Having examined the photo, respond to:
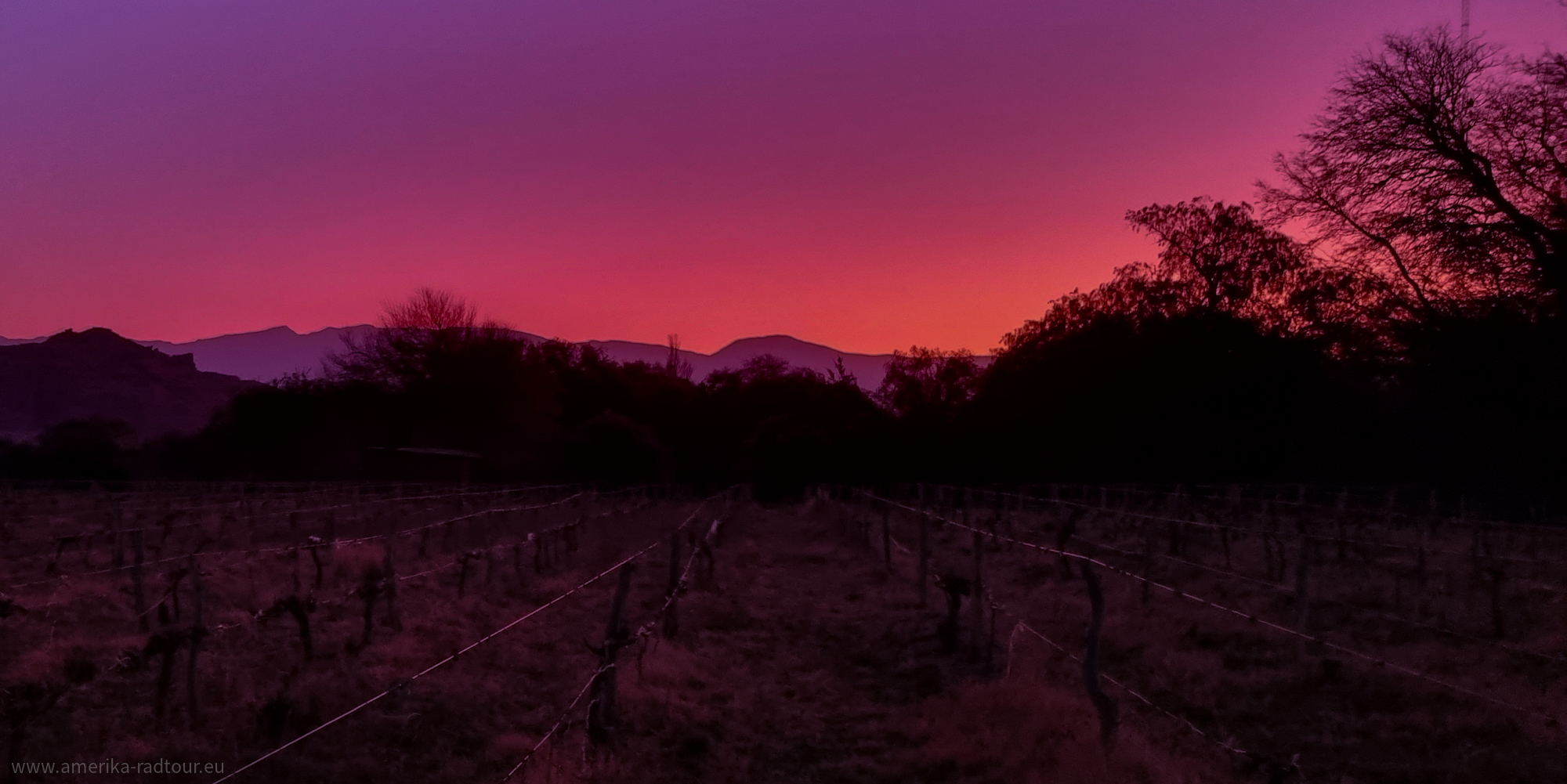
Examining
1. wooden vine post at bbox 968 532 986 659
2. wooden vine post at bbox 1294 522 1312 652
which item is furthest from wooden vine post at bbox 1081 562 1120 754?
wooden vine post at bbox 1294 522 1312 652

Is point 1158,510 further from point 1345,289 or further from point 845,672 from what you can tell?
point 845,672

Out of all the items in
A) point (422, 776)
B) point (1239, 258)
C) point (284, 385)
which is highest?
point (1239, 258)

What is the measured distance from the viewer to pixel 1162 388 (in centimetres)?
4025

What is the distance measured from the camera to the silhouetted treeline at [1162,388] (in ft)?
80.2

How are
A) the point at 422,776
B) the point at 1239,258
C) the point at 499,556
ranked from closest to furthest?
the point at 422,776 → the point at 499,556 → the point at 1239,258

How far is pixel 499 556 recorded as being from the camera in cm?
1814

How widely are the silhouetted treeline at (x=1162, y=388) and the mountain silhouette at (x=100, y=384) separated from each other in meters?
41.4

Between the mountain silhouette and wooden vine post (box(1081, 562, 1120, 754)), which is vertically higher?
the mountain silhouette

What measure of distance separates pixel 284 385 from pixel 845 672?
4816 centimetres

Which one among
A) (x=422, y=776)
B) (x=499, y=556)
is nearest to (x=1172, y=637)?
(x=422, y=776)

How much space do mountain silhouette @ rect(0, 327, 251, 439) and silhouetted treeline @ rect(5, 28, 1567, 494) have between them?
41.4 m

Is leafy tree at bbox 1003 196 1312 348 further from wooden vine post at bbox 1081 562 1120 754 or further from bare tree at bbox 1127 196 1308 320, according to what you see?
wooden vine post at bbox 1081 562 1120 754

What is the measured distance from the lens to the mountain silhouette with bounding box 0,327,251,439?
283 ft

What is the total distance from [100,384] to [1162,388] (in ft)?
279
